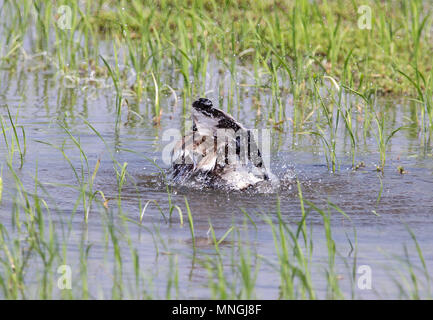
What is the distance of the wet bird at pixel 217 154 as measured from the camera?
4.70 meters

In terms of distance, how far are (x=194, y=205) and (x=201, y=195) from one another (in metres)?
0.24

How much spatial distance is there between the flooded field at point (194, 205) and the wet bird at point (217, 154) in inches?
3.7

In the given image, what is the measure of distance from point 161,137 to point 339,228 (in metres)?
2.56

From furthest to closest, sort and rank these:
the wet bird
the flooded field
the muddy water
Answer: the wet bird
the muddy water
the flooded field

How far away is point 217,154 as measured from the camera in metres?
4.89

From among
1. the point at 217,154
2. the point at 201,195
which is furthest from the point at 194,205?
the point at 217,154

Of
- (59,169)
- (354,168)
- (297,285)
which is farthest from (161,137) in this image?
(297,285)

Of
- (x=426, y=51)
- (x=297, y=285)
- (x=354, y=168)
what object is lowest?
(x=297, y=285)

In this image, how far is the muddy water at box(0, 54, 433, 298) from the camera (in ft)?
11.8

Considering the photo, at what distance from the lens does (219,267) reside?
3.04 m

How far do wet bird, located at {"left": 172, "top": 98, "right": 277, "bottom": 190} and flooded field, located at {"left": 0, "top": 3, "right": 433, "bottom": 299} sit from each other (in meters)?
0.09

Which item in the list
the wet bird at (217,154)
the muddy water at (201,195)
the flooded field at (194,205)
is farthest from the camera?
the wet bird at (217,154)
